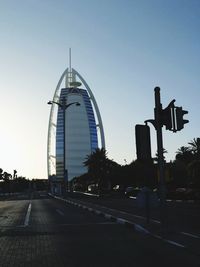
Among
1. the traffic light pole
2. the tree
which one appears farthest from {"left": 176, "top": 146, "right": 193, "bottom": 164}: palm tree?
the traffic light pole

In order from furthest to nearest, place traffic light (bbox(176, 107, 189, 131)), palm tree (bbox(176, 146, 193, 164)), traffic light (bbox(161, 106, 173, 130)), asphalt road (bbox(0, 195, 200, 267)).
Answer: palm tree (bbox(176, 146, 193, 164)) < traffic light (bbox(161, 106, 173, 130)) < traffic light (bbox(176, 107, 189, 131)) < asphalt road (bbox(0, 195, 200, 267))

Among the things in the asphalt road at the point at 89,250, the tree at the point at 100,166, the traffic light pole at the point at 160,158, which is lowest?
the asphalt road at the point at 89,250

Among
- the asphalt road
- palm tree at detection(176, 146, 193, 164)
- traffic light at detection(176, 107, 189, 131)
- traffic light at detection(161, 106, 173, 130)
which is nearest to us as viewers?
the asphalt road

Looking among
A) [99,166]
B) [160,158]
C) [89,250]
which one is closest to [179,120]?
[160,158]

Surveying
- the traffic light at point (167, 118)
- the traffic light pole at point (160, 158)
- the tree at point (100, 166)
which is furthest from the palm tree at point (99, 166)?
the traffic light at point (167, 118)

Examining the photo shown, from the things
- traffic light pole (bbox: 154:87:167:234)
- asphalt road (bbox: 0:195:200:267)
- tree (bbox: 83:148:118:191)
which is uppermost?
tree (bbox: 83:148:118:191)

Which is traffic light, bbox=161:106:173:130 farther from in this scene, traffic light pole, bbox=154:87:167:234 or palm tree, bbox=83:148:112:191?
palm tree, bbox=83:148:112:191

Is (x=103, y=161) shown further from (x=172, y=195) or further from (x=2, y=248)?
(x=2, y=248)

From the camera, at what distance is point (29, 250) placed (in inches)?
477

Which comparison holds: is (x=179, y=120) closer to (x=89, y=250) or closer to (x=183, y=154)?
(x=89, y=250)

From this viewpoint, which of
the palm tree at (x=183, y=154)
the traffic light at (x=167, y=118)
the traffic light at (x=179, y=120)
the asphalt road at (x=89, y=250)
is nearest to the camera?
the asphalt road at (x=89, y=250)

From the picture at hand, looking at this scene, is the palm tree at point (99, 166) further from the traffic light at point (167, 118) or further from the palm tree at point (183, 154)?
the traffic light at point (167, 118)

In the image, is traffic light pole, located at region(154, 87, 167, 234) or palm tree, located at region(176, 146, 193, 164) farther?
palm tree, located at region(176, 146, 193, 164)

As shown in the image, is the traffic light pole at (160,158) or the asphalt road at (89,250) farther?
the traffic light pole at (160,158)
